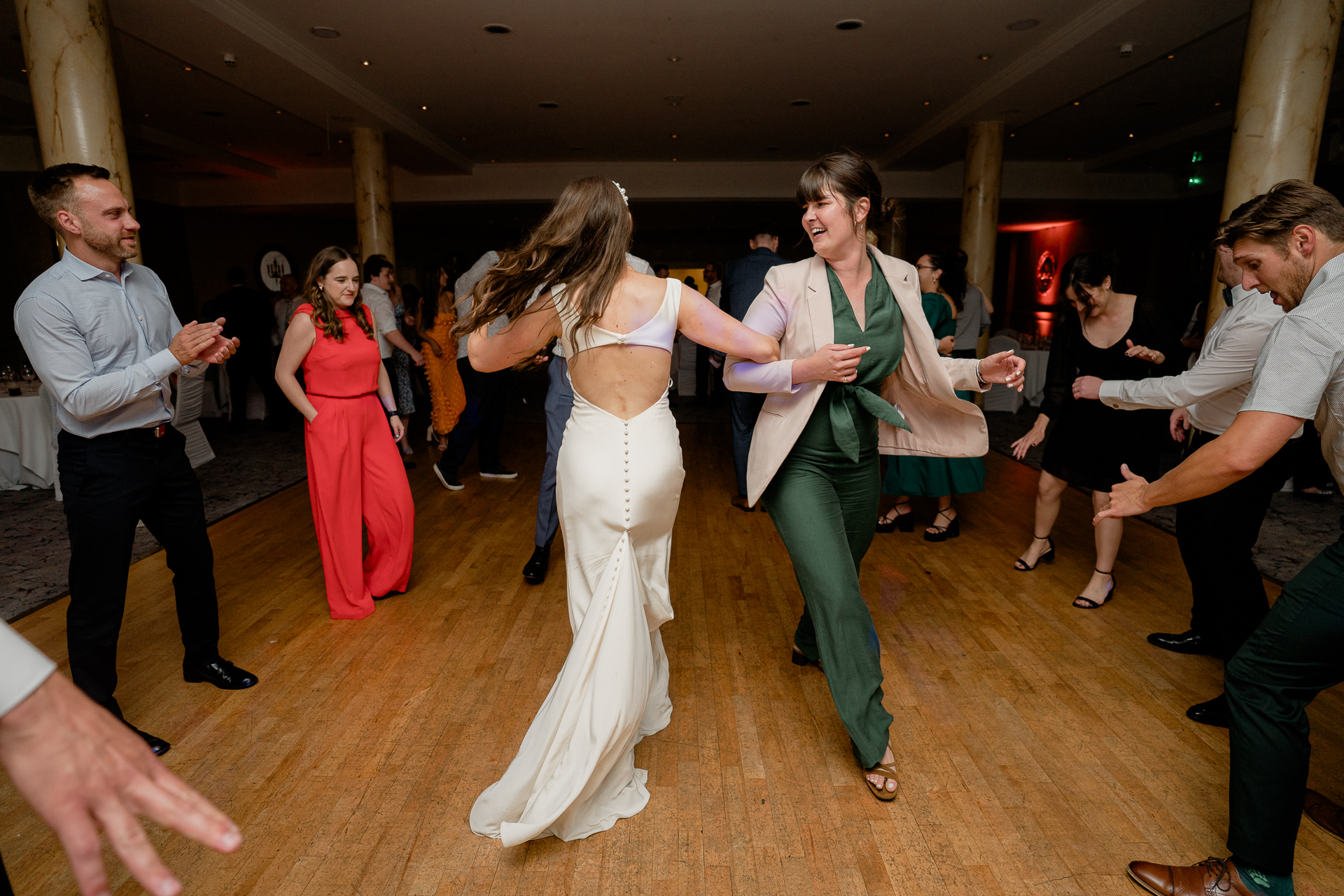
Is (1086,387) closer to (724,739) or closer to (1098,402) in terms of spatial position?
(1098,402)

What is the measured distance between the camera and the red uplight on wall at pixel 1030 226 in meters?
15.5

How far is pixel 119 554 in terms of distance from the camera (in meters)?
2.28

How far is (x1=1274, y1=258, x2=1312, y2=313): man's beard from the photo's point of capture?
164 centimetres

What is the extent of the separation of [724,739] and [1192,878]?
121cm

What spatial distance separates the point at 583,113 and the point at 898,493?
624 centimetres

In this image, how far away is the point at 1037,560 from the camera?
3.87 meters

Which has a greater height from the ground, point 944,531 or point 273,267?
point 273,267

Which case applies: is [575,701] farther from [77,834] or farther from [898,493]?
[898,493]

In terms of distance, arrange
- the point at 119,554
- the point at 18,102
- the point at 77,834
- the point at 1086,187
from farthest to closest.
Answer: the point at 1086,187
the point at 18,102
the point at 119,554
the point at 77,834

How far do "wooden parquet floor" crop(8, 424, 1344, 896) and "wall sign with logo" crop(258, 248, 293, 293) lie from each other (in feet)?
38.9

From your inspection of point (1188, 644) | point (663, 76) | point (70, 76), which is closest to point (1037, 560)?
point (1188, 644)

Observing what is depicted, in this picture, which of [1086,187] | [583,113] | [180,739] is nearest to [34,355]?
[180,739]

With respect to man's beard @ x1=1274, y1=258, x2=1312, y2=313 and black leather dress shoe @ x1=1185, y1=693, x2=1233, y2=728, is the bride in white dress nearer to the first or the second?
man's beard @ x1=1274, y1=258, x2=1312, y2=313

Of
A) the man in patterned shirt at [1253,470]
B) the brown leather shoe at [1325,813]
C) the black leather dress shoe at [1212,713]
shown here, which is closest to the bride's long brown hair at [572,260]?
the man in patterned shirt at [1253,470]
